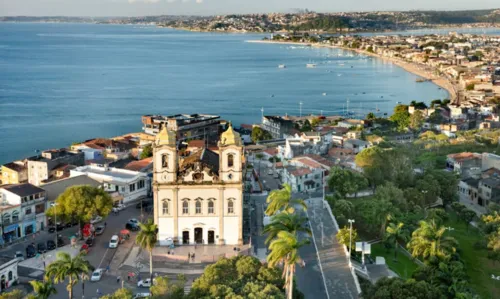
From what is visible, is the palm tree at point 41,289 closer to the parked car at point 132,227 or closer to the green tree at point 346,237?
the parked car at point 132,227

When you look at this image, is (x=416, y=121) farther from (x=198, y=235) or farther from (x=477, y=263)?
(x=198, y=235)

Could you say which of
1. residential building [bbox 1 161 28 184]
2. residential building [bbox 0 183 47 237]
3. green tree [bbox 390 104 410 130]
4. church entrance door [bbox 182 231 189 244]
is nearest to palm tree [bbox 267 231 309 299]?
church entrance door [bbox 182 231 189 244]

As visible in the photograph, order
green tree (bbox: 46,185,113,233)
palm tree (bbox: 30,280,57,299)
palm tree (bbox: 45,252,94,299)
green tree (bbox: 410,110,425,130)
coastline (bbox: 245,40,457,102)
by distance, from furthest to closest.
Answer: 1. coastline (bbox: 245,40,457,102)
2. green tree (bbox: 410,110,425,130)
3. green tree (bbox: 46,185,113,233)
4. palm tree (bbox: 45,252,94,299)
5. palm tree (bbox: 30,280,57,299)

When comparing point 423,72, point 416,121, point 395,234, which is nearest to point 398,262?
point 395,234

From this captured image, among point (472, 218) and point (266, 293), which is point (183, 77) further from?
point (266, 293)

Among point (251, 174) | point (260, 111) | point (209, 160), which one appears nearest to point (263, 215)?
point (209, 160)

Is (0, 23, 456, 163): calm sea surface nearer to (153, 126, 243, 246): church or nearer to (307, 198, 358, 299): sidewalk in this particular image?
(153, 126, 243, 246): church
